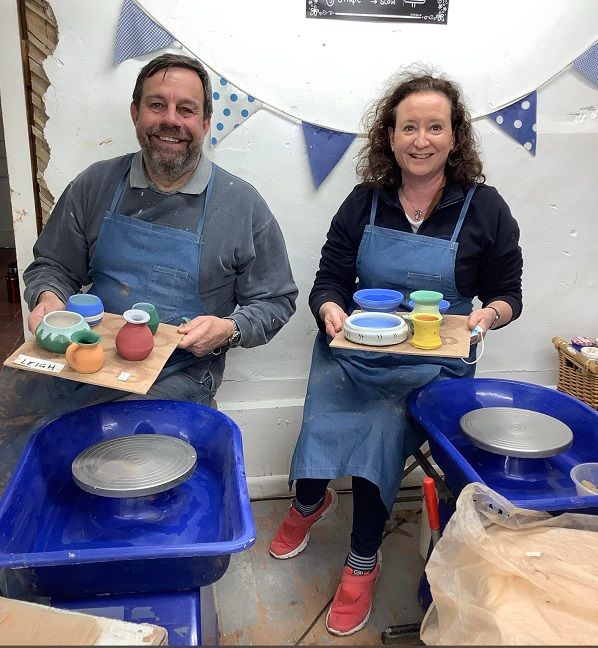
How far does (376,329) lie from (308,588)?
0.90m

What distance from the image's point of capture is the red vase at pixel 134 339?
1393 mm

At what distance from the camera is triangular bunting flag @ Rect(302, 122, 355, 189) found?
215 cm

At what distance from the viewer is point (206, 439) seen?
1497mm

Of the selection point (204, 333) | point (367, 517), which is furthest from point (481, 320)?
point (204, 333)

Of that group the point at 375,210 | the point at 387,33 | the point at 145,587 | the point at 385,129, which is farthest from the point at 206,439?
the point at 387,33

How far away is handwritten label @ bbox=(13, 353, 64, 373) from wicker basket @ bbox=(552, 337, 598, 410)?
1.78 metres

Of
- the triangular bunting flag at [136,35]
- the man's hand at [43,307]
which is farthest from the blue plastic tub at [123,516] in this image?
the triangular bunting flag at [136,35]

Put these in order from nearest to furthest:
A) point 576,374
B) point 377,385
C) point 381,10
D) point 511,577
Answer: point 511,577 < point 377,385 < point 381,10 < point 576,374

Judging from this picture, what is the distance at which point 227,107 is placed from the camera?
2.07m

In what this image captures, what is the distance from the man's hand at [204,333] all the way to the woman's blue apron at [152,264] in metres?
0.14

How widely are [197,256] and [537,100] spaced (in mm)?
1381

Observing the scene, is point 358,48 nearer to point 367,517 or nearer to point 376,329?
point 376,329

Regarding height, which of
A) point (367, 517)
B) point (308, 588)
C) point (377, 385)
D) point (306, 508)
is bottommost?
point (308, 588)

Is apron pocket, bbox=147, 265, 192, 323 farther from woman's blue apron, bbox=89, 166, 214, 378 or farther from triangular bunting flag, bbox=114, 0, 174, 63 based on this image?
triangular bunting flag, bbox=114, 0, 174, 63
